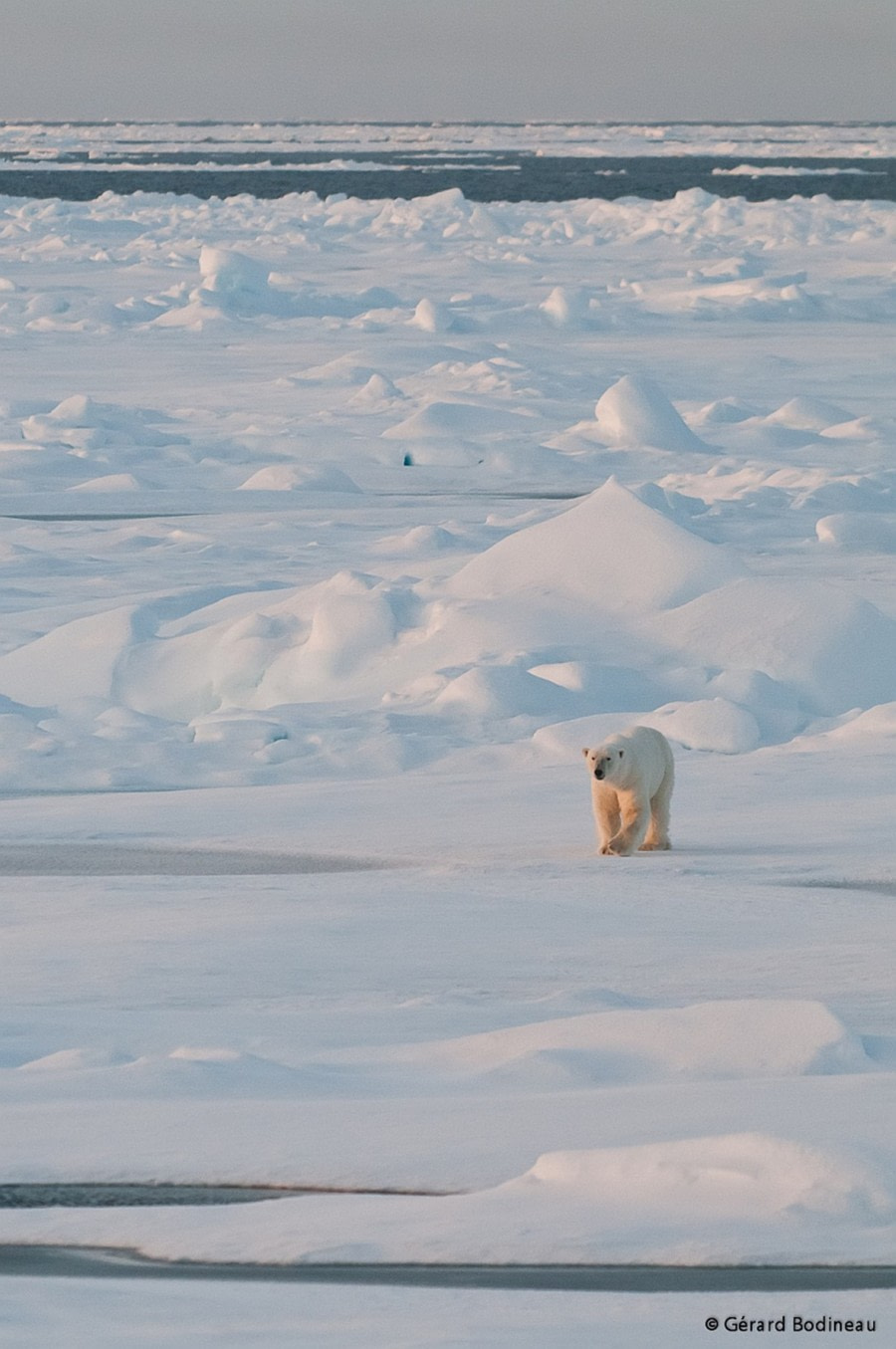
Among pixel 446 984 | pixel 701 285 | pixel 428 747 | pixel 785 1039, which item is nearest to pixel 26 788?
pixel 428 747

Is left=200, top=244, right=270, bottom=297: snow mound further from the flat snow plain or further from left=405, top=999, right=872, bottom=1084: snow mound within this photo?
left=405, top=999, right=872, bottom=1084: snow mound

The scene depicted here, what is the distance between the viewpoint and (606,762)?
4.80 m

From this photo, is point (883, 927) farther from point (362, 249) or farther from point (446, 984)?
point (362, 249)

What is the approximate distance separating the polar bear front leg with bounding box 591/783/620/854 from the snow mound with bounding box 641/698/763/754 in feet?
4.42

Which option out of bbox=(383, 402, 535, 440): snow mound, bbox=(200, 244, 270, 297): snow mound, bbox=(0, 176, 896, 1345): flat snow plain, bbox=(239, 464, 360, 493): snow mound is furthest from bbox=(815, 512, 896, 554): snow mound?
bbox=(200, 244, 270, 297): snow mound

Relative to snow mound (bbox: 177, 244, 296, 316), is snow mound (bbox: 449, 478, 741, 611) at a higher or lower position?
higher

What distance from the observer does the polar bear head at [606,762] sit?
4793 mm

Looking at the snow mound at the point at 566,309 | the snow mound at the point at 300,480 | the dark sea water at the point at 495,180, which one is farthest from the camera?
the dark sea water at the point at 495,180

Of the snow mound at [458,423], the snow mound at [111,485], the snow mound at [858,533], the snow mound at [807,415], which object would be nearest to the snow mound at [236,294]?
the snow mound at [458,423]

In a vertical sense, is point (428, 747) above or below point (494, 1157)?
below

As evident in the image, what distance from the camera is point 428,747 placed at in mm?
6504

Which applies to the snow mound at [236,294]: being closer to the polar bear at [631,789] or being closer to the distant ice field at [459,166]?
the polar bear at [631,789]

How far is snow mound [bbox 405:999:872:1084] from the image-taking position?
3174mm

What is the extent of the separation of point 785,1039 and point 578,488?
9867mm
